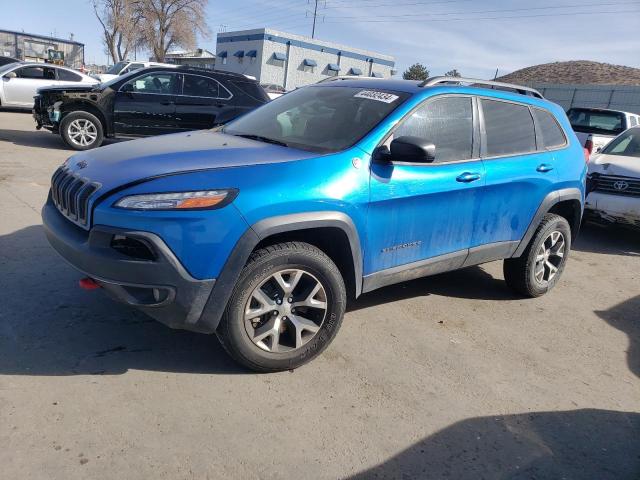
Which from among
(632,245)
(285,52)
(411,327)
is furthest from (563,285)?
(285,52)

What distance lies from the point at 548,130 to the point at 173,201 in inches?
139

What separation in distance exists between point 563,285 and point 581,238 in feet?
8.35

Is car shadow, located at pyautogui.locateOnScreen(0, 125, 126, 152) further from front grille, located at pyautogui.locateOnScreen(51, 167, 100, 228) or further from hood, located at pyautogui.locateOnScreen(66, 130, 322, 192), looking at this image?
hood, located at pyautogui.locateOnScreen(66, 130, 322, 192)

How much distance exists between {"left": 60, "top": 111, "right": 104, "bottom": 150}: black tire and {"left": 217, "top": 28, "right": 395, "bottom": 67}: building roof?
36.4 metres

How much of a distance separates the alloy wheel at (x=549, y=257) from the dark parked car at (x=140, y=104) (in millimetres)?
6686

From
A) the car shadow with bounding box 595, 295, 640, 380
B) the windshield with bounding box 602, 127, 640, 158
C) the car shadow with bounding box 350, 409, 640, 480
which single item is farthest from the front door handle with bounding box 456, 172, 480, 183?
the windshield with bounding box 602, 127, 640, 158

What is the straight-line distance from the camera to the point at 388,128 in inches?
133

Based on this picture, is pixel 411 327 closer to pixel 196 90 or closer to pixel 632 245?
Result: pixel 632 245

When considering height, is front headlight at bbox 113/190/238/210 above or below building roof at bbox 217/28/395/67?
below

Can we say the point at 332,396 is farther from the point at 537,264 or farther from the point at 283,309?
the point at 537,264

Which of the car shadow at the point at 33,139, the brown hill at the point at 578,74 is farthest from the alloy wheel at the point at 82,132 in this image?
the brown hill at the point at 578,74

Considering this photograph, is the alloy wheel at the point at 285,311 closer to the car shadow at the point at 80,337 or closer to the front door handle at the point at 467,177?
the car shadow at the point at 80,337

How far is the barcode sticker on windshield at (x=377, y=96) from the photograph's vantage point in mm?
3610

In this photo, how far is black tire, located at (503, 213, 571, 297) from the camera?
14.8ft
